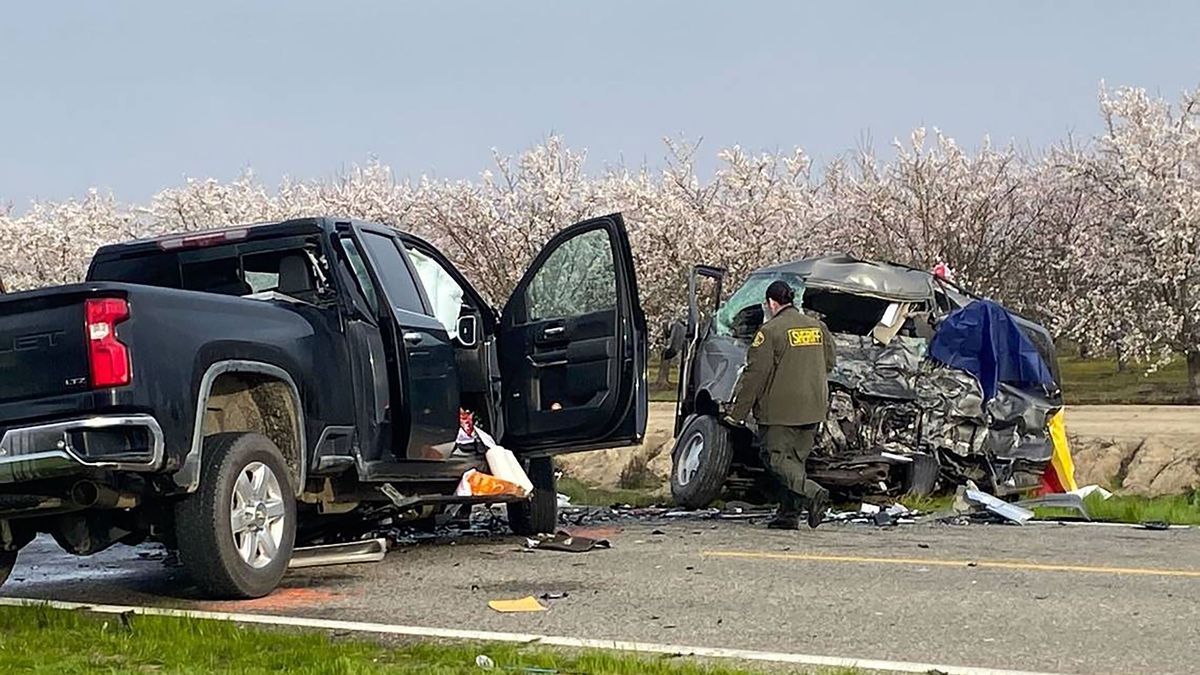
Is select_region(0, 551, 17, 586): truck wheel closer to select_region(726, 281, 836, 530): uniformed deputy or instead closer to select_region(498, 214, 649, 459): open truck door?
select_region(498, 214, 649, 459): open truck door

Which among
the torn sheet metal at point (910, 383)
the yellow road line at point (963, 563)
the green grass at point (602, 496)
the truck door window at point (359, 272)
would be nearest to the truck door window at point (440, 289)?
the truck door window at point (359, 272)

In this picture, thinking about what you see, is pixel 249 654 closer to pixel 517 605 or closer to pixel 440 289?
pixel 517 605

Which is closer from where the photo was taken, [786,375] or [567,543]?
[567,543]

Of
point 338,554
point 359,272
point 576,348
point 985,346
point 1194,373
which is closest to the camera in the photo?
point 359,272

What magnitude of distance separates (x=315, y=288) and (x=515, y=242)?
1294 inches

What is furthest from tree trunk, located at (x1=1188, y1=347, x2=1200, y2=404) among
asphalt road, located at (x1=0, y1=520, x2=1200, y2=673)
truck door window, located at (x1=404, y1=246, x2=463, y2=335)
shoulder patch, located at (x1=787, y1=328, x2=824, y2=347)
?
truck door window, located at (x1=404, y1=246, x2=463, y2=335)

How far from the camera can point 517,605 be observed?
6.45 metres

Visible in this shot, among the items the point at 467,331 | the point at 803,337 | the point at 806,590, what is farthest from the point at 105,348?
the point at 803,337

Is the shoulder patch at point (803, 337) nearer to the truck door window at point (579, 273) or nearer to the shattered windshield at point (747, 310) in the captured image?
the truck door window at point (579, 273)

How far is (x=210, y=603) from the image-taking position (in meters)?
6.52

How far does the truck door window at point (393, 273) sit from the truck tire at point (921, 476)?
524cm

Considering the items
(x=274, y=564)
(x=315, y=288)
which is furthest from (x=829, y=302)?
(x=274, y=564)

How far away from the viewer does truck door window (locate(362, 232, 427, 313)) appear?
26.1ft

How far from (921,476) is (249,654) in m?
7.89
